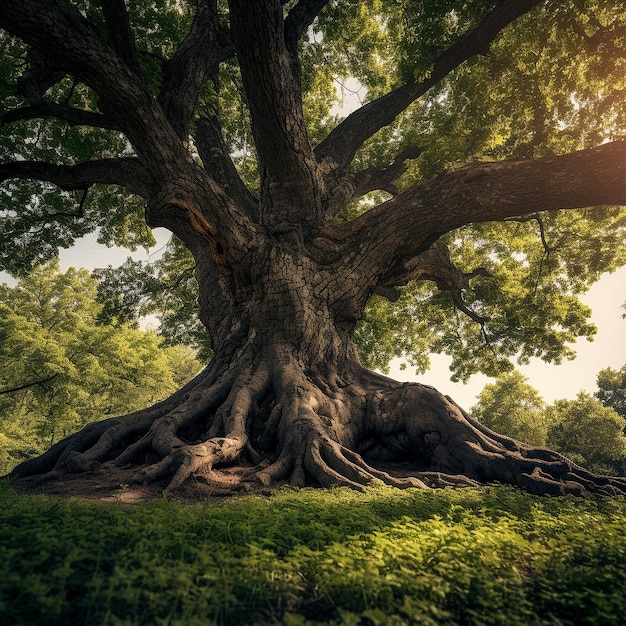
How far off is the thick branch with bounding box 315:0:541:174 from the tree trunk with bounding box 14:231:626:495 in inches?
126

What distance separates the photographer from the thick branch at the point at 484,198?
6055 mm

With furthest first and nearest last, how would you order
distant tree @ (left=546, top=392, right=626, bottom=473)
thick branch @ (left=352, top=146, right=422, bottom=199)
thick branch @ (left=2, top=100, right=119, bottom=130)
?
distant tree @ (left=546, top=392, right=626, bottom=473), thick branch @ (left=352, top=146, right=422, bottom=199), thick branch @ (left=2, top=100, right=119, bottom=130)

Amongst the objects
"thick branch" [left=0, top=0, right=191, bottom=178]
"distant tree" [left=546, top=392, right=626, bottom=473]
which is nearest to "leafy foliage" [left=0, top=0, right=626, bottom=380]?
"thick branch" [left=0, top=0, right=191, bottom=178]

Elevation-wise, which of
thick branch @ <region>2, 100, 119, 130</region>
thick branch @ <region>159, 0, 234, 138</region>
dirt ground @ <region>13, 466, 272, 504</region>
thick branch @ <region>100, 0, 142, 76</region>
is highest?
thick branch @ <region>159, 0, 234, 138</region>

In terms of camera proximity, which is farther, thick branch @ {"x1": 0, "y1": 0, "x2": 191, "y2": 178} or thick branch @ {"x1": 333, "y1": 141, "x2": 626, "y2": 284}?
thick branch @ {"x1": 333, "y1": 141, "x2": 626, "y2": 284}

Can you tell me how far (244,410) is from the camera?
5789mm

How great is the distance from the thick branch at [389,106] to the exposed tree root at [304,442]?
575cm

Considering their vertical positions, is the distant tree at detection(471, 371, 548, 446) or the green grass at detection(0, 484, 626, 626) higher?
the distant tree at detection(471, 371, 548, 446)

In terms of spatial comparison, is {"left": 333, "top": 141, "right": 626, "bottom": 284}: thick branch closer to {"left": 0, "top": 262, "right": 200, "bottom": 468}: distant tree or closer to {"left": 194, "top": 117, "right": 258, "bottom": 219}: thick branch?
{"left": 194, "top": 117, "right": 258, "bottom": 219}: thick branch

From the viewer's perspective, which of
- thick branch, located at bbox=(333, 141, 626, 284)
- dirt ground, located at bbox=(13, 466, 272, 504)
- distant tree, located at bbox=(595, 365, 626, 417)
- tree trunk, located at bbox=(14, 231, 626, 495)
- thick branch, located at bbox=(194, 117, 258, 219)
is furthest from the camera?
distant tree, located at bbox=(595, 365, 626, 417)

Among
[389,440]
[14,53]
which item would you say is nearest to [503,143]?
[389,440]

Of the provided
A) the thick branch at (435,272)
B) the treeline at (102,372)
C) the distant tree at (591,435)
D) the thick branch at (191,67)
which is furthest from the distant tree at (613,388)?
Result: the thick branch at (191,67)

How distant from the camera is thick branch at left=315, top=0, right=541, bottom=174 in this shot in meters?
8.22

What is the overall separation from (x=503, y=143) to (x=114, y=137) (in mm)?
10658
